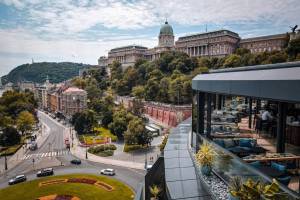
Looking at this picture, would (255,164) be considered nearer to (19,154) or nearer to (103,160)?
(103,160)

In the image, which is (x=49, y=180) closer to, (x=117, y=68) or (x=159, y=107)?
(x=159, y=107)

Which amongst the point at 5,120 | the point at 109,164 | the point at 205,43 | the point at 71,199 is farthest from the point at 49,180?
the point at 205,43

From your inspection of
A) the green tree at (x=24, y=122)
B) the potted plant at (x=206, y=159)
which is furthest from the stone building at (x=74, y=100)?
the potted plant at (x=206, y=159)

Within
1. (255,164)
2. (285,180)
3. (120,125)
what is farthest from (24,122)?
(285,180)

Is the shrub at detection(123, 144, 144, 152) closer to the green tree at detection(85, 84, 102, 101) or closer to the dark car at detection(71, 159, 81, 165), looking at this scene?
the dark car at detection(71, 159, 81, 165)

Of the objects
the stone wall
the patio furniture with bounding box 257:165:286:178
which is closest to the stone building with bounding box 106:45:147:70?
the stone wall
